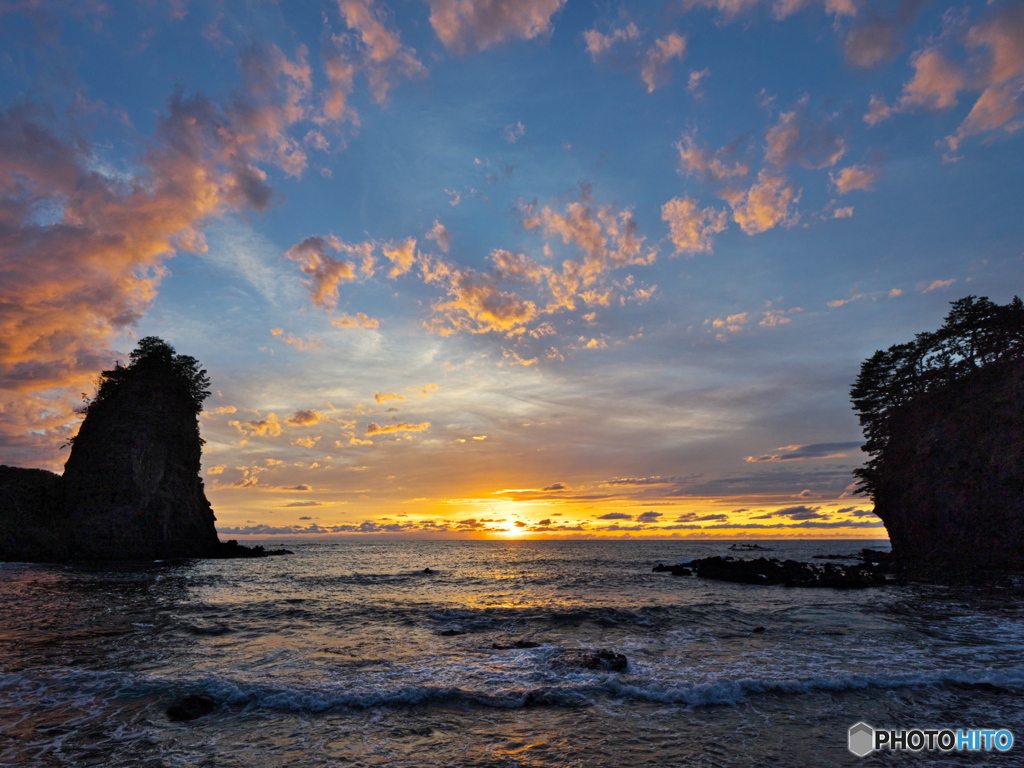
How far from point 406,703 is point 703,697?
808 cm

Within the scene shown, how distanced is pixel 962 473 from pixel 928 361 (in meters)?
14.0

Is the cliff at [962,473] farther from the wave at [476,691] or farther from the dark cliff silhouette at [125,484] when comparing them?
the dark cliff silhouette at [125,484]

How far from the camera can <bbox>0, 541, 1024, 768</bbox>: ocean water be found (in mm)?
9500

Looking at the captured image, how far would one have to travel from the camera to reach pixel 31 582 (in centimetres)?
3225

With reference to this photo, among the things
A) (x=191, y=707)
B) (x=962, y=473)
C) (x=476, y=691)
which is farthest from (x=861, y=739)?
(x=962, y=473)

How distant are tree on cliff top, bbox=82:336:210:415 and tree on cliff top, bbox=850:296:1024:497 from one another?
90451 mm

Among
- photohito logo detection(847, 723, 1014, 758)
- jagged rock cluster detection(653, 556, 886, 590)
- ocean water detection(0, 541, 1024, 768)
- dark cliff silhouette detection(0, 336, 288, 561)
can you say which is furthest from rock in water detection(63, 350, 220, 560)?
photohito logo detection(847, 723, 1014, 758)

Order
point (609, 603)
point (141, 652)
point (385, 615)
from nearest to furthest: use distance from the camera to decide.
A: point (141, 652) < point (385, 615) < point (609, 603)

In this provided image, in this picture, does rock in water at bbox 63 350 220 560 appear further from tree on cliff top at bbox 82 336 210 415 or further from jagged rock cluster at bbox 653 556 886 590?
jagged rock cluster at bbox 653 556 886 590

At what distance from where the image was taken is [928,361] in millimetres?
49062

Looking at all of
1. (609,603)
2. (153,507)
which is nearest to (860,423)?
(609,603)

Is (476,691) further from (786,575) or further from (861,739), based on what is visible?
(786,575)

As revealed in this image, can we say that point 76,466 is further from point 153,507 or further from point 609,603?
point 609,603

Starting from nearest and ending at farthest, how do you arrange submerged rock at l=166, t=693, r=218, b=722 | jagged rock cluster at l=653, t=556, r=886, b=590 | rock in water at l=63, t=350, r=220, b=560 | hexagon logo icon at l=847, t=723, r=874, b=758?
hexagon logo icon at l=847, t=723, r=874, b=758 < submerged rock at l=166, t=693, r=218, b=722 < jagged rock cluster at l=653, t=556, r=886, b=590 < rock in water at l=63, t=350, r=220, b=560
